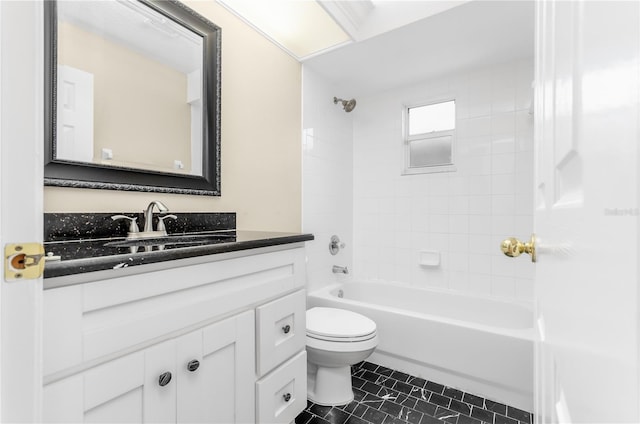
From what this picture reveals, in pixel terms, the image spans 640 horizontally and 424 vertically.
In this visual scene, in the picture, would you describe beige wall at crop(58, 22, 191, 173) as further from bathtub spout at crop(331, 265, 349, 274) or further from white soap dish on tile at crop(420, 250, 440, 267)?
white soap dish on tile at crop(420, 250, 440, 267)

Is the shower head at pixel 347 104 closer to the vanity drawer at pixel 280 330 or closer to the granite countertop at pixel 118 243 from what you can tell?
the granite countertop at pixel 118 243

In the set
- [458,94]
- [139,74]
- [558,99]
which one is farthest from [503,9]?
[139,74]

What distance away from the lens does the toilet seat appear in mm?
1549

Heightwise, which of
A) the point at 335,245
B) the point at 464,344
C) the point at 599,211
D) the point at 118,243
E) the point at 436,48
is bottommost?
the point at 464,344

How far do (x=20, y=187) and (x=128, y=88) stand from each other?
3.57ft

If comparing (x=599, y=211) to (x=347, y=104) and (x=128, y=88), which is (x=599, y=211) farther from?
(x=347, y=104)

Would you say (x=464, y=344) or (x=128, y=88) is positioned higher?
(x=128, y=88)

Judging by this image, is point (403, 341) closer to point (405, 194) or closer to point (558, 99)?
point (405, 194)

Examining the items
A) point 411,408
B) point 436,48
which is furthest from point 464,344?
point 436,48

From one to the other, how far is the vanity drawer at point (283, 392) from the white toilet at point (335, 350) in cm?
29

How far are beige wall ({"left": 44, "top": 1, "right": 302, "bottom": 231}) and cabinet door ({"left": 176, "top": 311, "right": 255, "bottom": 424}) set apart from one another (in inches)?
29.0

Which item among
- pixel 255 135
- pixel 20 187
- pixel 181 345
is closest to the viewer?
pixel 20 187

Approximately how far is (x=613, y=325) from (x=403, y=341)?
1930 mm

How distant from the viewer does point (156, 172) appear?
1.36 m
